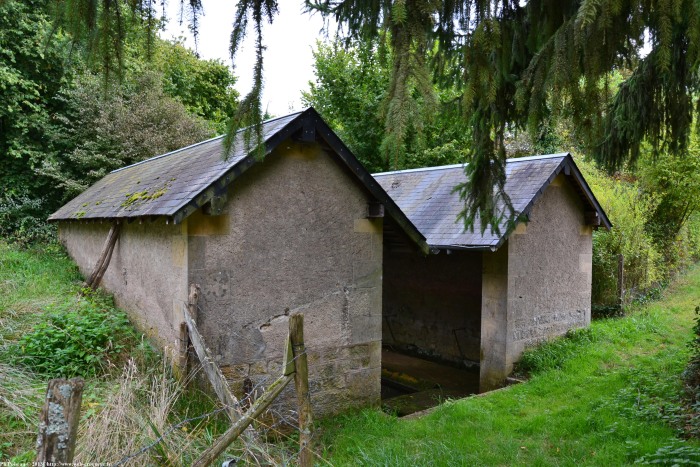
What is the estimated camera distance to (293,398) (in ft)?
20.5

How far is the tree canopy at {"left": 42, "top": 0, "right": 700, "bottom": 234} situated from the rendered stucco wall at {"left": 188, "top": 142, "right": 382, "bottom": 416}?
1848 mm

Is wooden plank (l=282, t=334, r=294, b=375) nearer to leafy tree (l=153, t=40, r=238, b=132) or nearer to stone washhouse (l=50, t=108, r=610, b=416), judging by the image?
stone washhouse (l=50, t=108, r=610, b=416)

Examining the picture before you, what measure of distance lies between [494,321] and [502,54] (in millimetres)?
5712

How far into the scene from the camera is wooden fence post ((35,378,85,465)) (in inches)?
85.4

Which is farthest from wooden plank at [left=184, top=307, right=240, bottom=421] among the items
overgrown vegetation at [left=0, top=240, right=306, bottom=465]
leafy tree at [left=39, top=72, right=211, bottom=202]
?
leafy tree at [left=39, top=72, right=211, bottom=202]

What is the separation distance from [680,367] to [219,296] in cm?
684

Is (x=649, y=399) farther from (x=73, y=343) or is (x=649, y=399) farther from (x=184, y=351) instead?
(x=73, y=343)

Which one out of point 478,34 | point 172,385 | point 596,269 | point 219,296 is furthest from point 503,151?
point 596,269

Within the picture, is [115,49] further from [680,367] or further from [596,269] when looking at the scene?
[596,269]

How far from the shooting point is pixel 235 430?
3062 millimetres

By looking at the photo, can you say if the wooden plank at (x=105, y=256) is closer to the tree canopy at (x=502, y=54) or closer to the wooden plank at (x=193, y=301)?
the wooden plank at (x=193, y=301)

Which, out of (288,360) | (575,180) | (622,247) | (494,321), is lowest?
(494,321)

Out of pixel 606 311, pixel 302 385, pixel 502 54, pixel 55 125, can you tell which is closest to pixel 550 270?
pixel 606 311

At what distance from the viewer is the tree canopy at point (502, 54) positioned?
9.59ft
